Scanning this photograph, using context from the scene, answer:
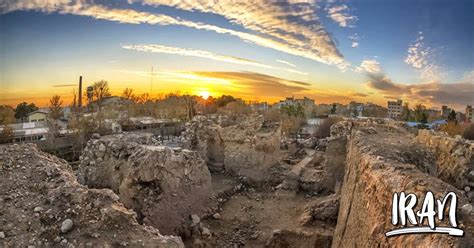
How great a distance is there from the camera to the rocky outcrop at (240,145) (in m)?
15.9

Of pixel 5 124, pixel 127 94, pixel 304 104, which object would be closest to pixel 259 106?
pixel 304 104

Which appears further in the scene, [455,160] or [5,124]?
[5,124]

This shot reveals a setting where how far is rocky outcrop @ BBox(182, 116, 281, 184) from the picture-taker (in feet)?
52.2

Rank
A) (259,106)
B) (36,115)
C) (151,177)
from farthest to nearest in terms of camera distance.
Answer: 1. (259,106)
2. (36,115)
3. (151,177)

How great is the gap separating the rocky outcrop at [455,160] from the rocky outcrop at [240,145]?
6220 millimetres

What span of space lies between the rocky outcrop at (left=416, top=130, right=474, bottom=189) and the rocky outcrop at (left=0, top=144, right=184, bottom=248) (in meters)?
11.5

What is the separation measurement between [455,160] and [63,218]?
1388 centimetres

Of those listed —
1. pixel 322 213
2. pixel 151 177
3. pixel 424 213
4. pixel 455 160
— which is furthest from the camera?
pixel 455 160

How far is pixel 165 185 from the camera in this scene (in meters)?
9.98

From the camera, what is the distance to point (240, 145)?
53.3 feet

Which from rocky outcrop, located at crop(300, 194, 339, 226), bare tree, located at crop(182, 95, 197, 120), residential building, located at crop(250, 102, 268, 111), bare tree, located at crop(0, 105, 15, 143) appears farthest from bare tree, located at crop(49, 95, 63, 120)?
residential building, located at crop(250, 102, 268, 111)

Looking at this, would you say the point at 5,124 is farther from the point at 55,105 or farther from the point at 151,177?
the point at 151,177

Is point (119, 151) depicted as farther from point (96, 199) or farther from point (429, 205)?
point (429, 205)

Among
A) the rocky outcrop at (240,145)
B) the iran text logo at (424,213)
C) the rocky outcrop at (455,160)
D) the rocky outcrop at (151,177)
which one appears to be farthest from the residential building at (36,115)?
the iran text logo at (424,213)
